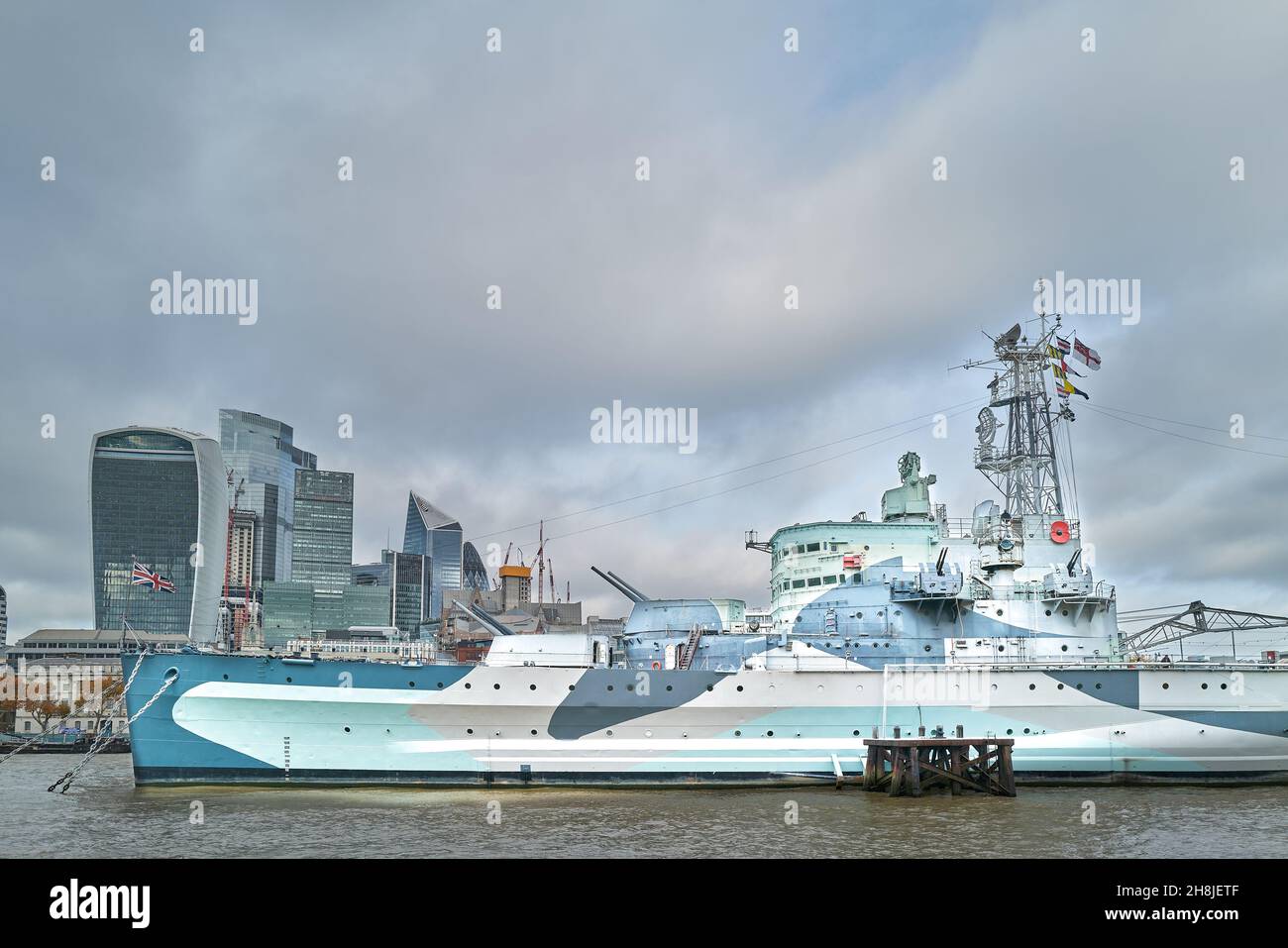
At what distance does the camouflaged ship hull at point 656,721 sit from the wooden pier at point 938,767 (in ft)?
3.33

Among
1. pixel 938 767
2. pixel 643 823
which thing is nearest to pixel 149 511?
pixel 938 767

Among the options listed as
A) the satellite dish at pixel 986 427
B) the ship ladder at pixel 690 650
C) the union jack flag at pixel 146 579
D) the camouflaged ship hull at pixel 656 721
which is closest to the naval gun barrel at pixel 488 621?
the camouflaged ship hull at pixel 656 721

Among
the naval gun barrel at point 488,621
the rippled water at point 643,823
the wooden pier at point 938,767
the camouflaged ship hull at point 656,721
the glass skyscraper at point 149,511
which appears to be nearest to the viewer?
the rippled water at point 643,823

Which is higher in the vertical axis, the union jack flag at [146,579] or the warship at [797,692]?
the union jack flag at [146,579]

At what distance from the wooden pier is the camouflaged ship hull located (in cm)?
102

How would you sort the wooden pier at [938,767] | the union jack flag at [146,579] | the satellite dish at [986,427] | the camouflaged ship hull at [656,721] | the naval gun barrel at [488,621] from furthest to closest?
A: the satellite dish at [986,427] → the naval gun barrel at [488,621] → the union jack flag at [146,579] → the camouflaged ship hull at [656,721] → the wooden pier at [938,767]

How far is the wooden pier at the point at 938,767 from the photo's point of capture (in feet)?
84.9

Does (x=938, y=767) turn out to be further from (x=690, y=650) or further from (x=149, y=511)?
(x=149, y=511)

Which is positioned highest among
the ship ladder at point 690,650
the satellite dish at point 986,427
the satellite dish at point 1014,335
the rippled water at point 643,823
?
the satellite dish at point 1014,335

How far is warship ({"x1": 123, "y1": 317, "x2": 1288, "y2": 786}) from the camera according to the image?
26.2 m

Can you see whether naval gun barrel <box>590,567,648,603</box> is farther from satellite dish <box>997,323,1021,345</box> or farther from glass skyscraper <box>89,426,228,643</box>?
glass skyscraper <box>89,426,228,643</box>

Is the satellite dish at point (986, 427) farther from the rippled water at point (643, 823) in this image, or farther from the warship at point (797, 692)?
the rippled water at point (643, 823)

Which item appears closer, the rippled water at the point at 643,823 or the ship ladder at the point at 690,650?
the rippled water at the point at 643,823

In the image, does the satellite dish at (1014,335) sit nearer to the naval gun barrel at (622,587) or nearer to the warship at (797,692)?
the warship at (797,692)
